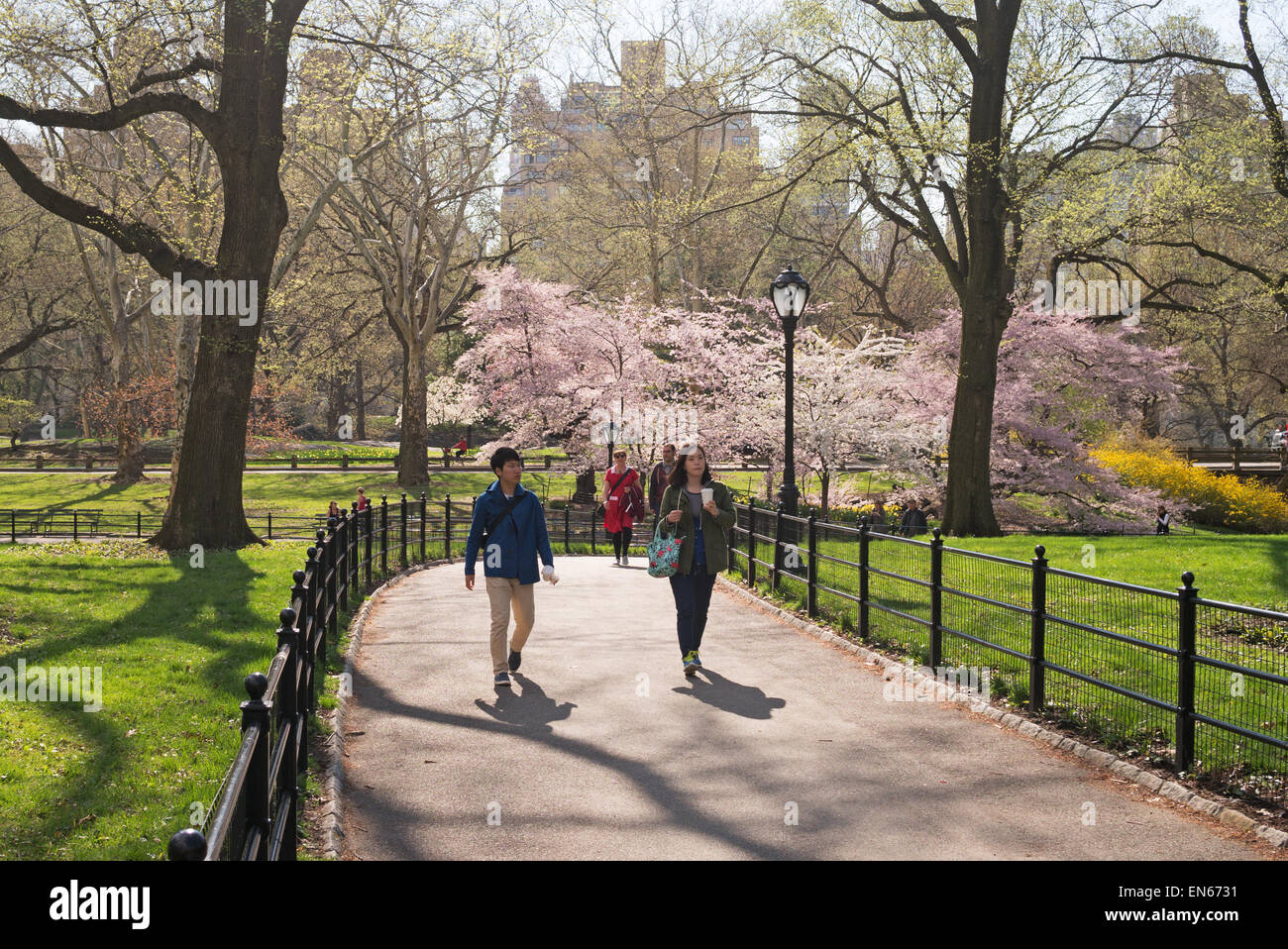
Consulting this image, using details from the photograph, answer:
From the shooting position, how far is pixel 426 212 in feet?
131

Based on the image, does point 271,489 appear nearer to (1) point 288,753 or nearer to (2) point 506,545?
(2) point 506,545

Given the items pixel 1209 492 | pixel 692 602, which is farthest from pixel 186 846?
pixel 1209 492

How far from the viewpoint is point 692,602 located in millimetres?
10180

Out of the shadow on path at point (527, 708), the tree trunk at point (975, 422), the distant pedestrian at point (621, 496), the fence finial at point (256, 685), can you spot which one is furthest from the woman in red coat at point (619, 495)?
the fence finial at point (256, 685)

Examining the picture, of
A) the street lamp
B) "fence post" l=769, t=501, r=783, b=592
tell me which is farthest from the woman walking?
the street lamp

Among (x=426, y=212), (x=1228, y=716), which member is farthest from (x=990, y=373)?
(x=426, y=212)

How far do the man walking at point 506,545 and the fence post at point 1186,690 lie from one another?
4.86m

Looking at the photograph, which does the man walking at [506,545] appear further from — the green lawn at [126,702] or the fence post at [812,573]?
the fence post at [812,573]

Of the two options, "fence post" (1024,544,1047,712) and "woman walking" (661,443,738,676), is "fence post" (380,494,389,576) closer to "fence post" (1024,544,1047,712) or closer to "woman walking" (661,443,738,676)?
"woman walking" (661,443,738,676)

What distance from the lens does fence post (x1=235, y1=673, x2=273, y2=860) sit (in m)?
3.80

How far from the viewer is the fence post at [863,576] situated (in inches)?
449

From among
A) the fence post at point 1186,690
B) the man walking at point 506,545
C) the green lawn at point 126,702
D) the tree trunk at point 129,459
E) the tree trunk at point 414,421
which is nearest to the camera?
the green lawn at point 126,702

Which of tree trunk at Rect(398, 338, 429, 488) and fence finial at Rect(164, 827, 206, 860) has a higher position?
tree trunk at Rect(398, 338, 429, 488)

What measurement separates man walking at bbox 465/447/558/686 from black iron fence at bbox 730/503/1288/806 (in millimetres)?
3516
